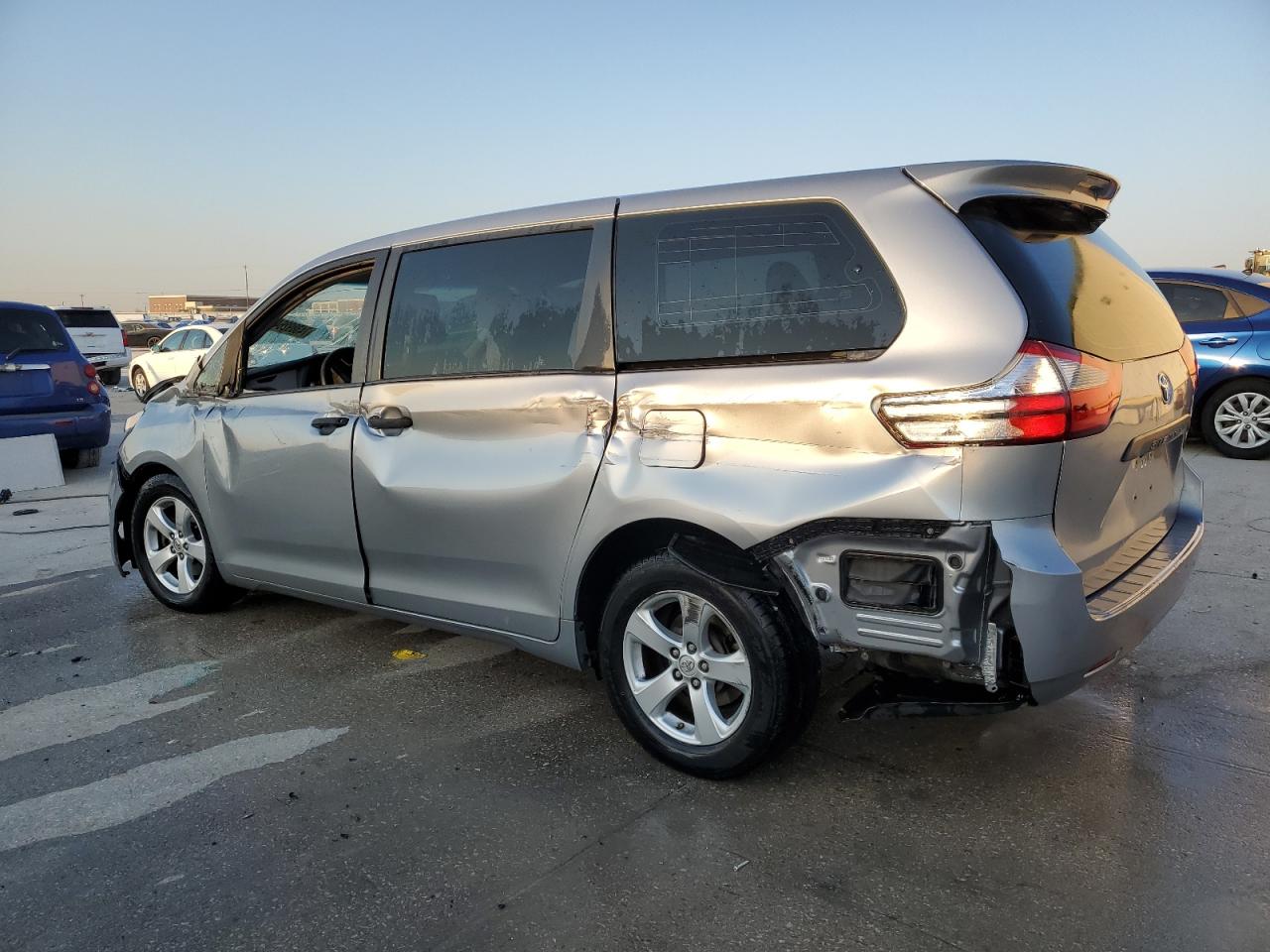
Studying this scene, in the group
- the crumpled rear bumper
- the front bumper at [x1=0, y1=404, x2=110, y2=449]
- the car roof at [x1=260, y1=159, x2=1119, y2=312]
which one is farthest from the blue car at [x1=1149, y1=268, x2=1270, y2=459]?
the front bumper at [x1=0, y1=404, x2=110, y2=449]

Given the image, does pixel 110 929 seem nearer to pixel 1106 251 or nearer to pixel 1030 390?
pixel 1030 390

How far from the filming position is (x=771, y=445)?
280cm

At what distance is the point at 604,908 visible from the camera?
8.16 feet

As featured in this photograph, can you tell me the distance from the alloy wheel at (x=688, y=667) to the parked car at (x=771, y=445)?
10 millimetres

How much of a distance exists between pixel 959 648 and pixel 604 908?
3.78ft

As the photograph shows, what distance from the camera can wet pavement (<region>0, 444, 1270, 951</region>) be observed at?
2434 millimetres

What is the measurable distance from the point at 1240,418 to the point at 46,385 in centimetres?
1098

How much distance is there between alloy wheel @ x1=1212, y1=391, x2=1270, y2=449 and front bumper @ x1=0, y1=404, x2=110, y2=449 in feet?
34.9

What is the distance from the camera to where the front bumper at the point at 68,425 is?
8992 millimetres

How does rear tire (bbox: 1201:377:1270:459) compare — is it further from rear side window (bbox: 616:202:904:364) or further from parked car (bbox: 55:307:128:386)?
parked car (bbox: 55:307:128:386)

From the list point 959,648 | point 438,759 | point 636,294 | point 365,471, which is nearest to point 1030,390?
point 959,648

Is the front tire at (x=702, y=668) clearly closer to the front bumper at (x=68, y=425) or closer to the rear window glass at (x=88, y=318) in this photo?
the front bumper at (x=68, y=425)

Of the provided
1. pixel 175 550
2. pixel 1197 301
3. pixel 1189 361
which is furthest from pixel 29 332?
pixel 1197 301

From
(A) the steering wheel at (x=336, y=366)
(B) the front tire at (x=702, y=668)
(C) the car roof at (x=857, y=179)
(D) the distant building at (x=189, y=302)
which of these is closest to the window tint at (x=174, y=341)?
(A) the steering wheel at (x=336, y=366)
